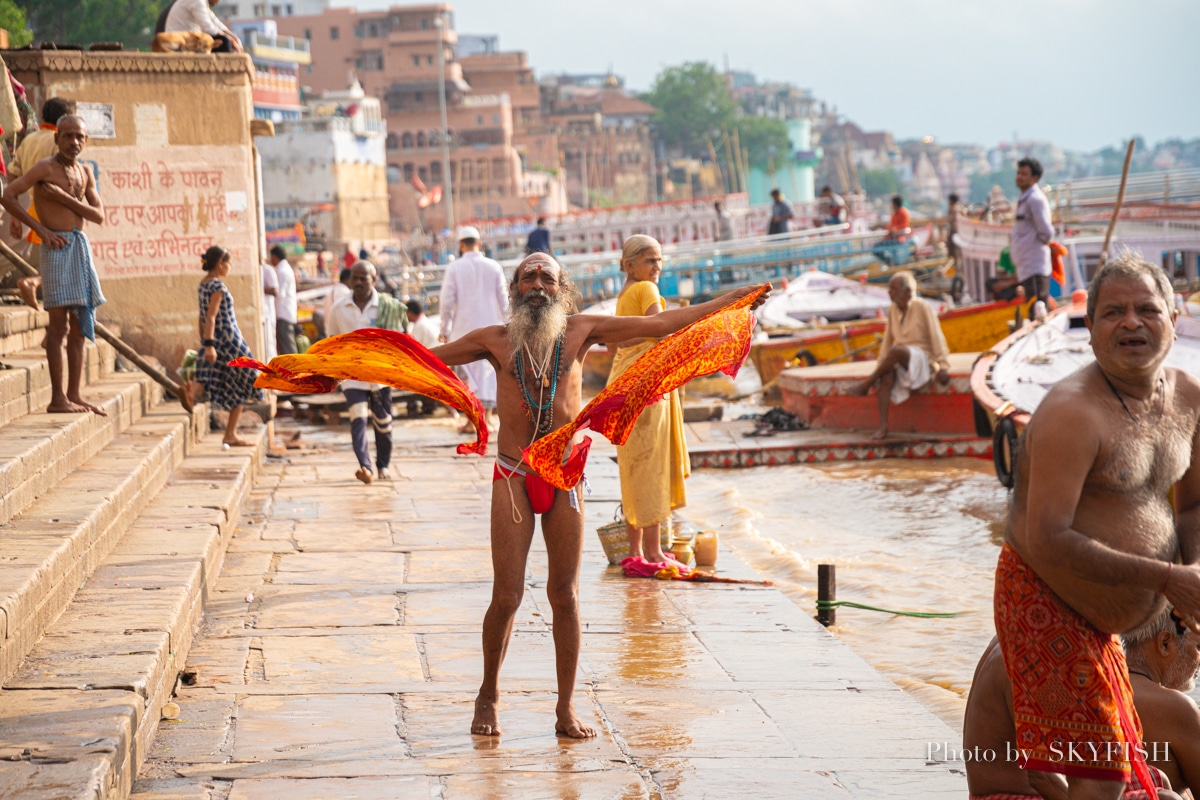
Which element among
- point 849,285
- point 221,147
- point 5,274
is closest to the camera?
point 5,274

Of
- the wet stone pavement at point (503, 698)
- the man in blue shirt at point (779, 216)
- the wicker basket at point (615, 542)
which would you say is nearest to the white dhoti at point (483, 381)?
the wet stone pavement at point (503, 698)

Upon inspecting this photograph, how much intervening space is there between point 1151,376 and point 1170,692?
3.14 feet

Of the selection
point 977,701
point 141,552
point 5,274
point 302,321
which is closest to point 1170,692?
point 977,701

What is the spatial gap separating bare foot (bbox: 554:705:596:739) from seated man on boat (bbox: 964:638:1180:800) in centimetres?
151

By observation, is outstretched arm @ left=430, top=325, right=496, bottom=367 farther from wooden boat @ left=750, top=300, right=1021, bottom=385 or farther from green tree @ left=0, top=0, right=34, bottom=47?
green tree @ left=0, top=0, right=34, bottom=47

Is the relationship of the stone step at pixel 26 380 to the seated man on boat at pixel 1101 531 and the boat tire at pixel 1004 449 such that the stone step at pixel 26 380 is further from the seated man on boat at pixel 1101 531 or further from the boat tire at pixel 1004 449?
the boat tire at pixel 1004 449

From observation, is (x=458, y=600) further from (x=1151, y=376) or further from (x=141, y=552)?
(x=1151, y=376)

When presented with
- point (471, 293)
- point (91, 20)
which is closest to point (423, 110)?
point (91, 20)

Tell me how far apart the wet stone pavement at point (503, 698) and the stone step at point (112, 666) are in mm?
203

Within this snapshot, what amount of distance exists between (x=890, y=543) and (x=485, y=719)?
18.7 feet

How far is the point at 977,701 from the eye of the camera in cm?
389

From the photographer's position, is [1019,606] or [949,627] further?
[949,627]

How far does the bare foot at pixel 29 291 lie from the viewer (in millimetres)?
9414

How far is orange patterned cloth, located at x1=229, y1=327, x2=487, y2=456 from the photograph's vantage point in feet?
17.5
